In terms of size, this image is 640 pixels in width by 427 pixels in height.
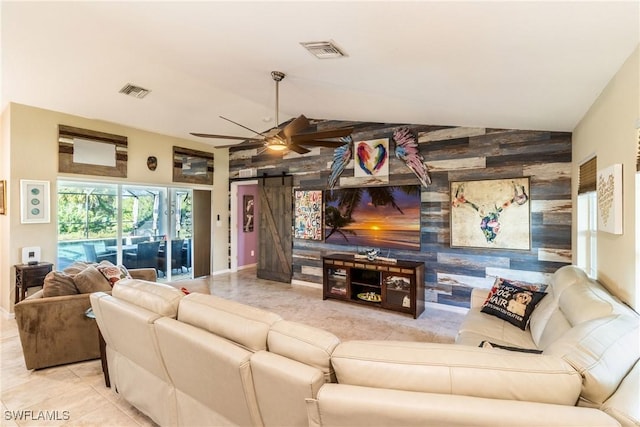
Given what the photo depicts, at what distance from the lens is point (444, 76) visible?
8.90ft

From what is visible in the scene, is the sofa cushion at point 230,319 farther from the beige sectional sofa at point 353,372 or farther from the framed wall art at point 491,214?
the framed wall art at point 491,214

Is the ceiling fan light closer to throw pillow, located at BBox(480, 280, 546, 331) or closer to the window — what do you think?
throw pillow, located at BBox(480, 280, 546, 331)

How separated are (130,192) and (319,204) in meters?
3.53

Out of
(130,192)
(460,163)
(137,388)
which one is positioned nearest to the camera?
(137,388)

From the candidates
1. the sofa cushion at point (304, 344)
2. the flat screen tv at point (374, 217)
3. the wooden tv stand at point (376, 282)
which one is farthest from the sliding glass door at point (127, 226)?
the sofa cushion at point (304, 344)

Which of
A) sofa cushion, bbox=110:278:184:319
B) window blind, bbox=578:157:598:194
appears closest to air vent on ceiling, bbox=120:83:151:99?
sofa cushion, bbox=110:278:184:319

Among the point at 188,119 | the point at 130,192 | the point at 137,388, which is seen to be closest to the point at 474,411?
the point at 137,388

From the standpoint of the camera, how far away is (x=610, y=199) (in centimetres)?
220

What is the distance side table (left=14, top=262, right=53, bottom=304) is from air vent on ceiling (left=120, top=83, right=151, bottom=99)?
2651 millimetres

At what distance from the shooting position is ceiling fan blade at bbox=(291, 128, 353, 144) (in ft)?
10.9

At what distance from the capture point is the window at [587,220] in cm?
285

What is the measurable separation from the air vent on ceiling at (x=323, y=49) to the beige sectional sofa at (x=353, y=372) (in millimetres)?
2150

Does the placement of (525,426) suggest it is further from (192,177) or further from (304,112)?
(192,177)

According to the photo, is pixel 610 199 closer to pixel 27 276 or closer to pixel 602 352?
pixel 602 352
